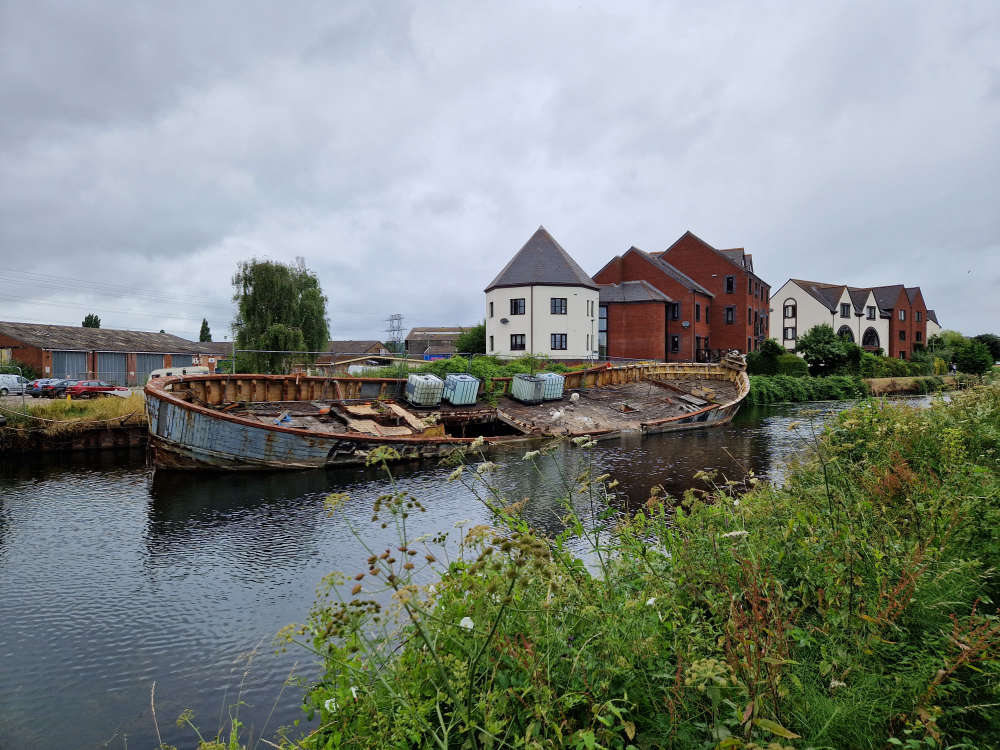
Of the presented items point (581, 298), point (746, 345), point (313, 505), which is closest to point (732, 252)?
point (746, 345)

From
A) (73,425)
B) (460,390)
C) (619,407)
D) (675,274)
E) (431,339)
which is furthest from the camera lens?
(431,339)

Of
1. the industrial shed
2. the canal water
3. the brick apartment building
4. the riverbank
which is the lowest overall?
the canal water

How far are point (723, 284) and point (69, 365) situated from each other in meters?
58.1

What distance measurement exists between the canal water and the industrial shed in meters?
34.3

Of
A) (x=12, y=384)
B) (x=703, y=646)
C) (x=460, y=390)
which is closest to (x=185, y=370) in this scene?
(x=12, y=384)

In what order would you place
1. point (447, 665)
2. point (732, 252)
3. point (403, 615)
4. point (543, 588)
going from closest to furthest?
point (447, 665) < point (543, 588) < point (403, 615) < point (732, 252)

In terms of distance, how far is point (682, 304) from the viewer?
48.8 metres

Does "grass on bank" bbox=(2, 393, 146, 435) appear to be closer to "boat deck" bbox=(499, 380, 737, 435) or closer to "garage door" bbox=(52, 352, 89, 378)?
"boat deck" bbox=(499, 380, 737, 435)

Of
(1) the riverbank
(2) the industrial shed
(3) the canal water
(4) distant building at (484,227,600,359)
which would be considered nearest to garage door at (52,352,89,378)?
(2) the industrial shed

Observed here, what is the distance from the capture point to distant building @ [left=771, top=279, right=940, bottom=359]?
67.1 m

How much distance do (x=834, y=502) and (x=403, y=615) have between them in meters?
3.69

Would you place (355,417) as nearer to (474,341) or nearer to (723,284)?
(474,341)

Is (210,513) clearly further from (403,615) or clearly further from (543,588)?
(543,588)

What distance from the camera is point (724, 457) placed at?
19.1 metres
